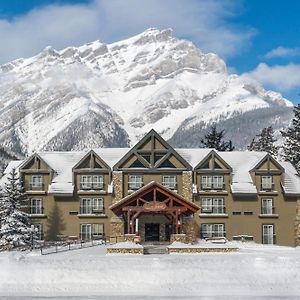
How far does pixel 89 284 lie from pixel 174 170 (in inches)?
1051

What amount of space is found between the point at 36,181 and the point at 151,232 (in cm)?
1304

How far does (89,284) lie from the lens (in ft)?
114

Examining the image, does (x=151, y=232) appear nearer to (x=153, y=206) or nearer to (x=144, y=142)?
(x=153, y=206)

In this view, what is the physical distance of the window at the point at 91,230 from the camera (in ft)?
195

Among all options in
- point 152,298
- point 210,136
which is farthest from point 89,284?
point 210,136

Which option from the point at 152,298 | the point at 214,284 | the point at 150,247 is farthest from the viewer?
the point at 150,247

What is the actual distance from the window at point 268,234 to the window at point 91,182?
56.5 ft

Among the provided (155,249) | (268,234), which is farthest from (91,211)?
(268,234)

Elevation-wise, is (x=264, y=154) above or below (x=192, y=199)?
above

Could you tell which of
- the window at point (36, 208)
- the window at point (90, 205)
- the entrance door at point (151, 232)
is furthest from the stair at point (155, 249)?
the window at point (36, 208)

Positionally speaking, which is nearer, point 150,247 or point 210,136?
point 150,247

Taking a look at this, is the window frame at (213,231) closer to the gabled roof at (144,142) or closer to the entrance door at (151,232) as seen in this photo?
the entrance door at (151,232)

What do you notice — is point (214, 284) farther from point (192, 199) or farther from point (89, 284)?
point (192, 199)

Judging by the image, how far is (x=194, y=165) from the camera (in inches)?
2397
